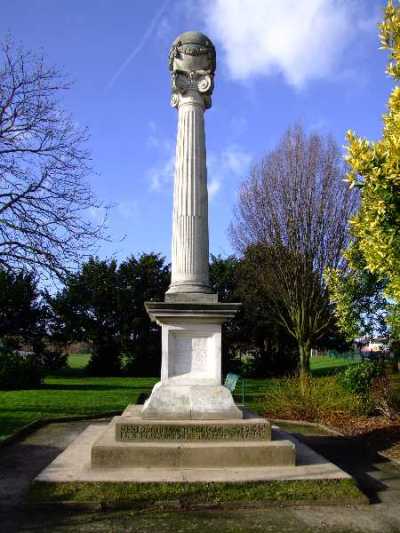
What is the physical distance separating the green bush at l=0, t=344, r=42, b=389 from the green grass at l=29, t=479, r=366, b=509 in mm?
19261

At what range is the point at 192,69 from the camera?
1009cm

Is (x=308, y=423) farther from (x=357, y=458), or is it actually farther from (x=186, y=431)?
(x=186, y=431)


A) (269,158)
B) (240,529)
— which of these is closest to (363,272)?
(269,158)

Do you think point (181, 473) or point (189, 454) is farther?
point (189, 454)

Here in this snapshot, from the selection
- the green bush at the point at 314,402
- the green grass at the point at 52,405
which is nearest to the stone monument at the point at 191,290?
the green grass at the point at 52,405

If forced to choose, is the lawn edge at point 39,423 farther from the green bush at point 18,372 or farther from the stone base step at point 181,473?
the green bush at point 18,372

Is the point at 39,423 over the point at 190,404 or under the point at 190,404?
under

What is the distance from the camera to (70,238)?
51.8 feet

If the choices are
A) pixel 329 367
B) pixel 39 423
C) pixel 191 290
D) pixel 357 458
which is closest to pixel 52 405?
pixel 39 423

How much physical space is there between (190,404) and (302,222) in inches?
526

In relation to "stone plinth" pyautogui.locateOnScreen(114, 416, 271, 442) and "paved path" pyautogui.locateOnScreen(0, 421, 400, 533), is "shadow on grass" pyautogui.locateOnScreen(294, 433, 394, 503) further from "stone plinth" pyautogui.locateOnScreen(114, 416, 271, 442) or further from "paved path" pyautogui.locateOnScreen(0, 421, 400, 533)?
"stone plinth" pyautogui.locateOnScreen(114, 416, 271, 442)

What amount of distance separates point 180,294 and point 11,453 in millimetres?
4844

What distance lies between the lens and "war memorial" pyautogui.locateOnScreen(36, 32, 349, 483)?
24.8ft

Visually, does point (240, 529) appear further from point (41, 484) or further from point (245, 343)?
point (245, 343)
